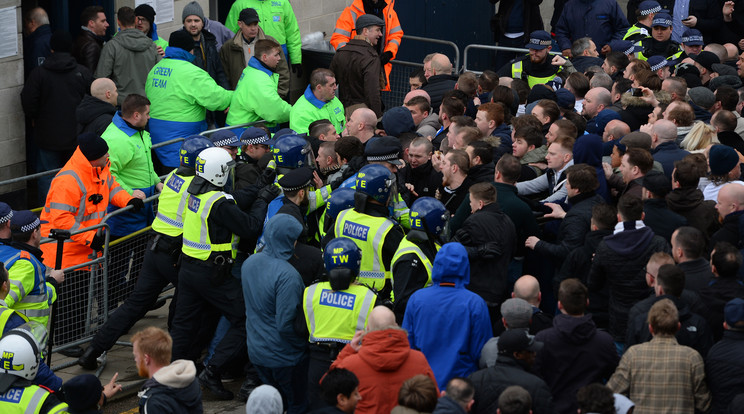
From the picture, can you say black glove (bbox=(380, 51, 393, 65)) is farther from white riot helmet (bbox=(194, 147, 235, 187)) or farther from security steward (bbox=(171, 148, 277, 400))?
white riot helmet (bbox=(194, 147, 235, 187))

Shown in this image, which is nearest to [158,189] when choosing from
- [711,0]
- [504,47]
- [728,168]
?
[728,168]

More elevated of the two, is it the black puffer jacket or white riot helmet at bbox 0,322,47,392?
the black puffer jacket

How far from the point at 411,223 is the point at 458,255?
93 cm

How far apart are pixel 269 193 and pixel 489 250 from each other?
2142 mm

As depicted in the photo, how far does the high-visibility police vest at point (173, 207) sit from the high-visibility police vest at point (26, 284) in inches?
48.0

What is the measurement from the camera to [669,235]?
8039 mm

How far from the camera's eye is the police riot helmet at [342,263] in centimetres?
720

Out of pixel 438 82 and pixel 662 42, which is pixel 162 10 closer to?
pixel 438 82

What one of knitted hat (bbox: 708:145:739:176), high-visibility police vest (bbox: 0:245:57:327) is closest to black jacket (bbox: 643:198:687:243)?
knitted hat (bbox: 708:145:739:176)

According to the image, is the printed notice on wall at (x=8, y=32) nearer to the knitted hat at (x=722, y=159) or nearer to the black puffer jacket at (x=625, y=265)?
the black puffer jacket at (x=625, y=265)

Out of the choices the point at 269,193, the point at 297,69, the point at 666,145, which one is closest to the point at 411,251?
the point at 269,193

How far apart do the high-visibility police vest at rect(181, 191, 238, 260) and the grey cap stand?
555cm

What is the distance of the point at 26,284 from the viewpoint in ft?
26.3

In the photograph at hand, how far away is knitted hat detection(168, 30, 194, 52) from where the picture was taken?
39.2ft
